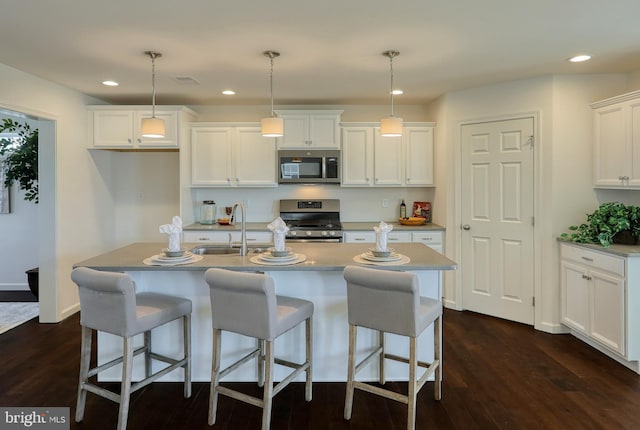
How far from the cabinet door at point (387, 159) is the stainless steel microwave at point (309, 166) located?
1.57ft

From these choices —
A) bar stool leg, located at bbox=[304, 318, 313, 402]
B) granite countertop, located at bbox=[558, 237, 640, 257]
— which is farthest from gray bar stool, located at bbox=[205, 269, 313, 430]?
granite countertop, located at bbox=[558, 237, 640, 257]

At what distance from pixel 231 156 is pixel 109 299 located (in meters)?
2.88

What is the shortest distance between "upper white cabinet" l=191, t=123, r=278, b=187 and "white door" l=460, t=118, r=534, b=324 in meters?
2.25

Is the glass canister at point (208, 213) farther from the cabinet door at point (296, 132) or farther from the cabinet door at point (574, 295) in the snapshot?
the cabinet door at point (574, 295)

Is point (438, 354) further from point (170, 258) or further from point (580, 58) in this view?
point (580, 58)

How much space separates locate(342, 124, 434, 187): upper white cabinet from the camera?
4828 mm

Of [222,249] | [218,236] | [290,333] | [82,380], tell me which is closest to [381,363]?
[290,333]

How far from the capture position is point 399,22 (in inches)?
102

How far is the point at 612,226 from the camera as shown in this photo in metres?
3.26

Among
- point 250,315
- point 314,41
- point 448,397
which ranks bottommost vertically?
point 448,397

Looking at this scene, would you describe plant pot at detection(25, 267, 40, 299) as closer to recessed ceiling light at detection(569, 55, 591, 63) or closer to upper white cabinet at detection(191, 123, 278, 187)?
upper white cabinet at detection(191, 123, 278, 187)

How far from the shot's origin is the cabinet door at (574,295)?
339 cm

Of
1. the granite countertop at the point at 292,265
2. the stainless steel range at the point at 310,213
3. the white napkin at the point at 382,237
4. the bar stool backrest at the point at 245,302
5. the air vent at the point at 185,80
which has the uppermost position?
the air vent at the point at 185,80

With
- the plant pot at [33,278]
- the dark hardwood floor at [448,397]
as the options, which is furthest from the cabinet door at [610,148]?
the plant pot at [33,278]
